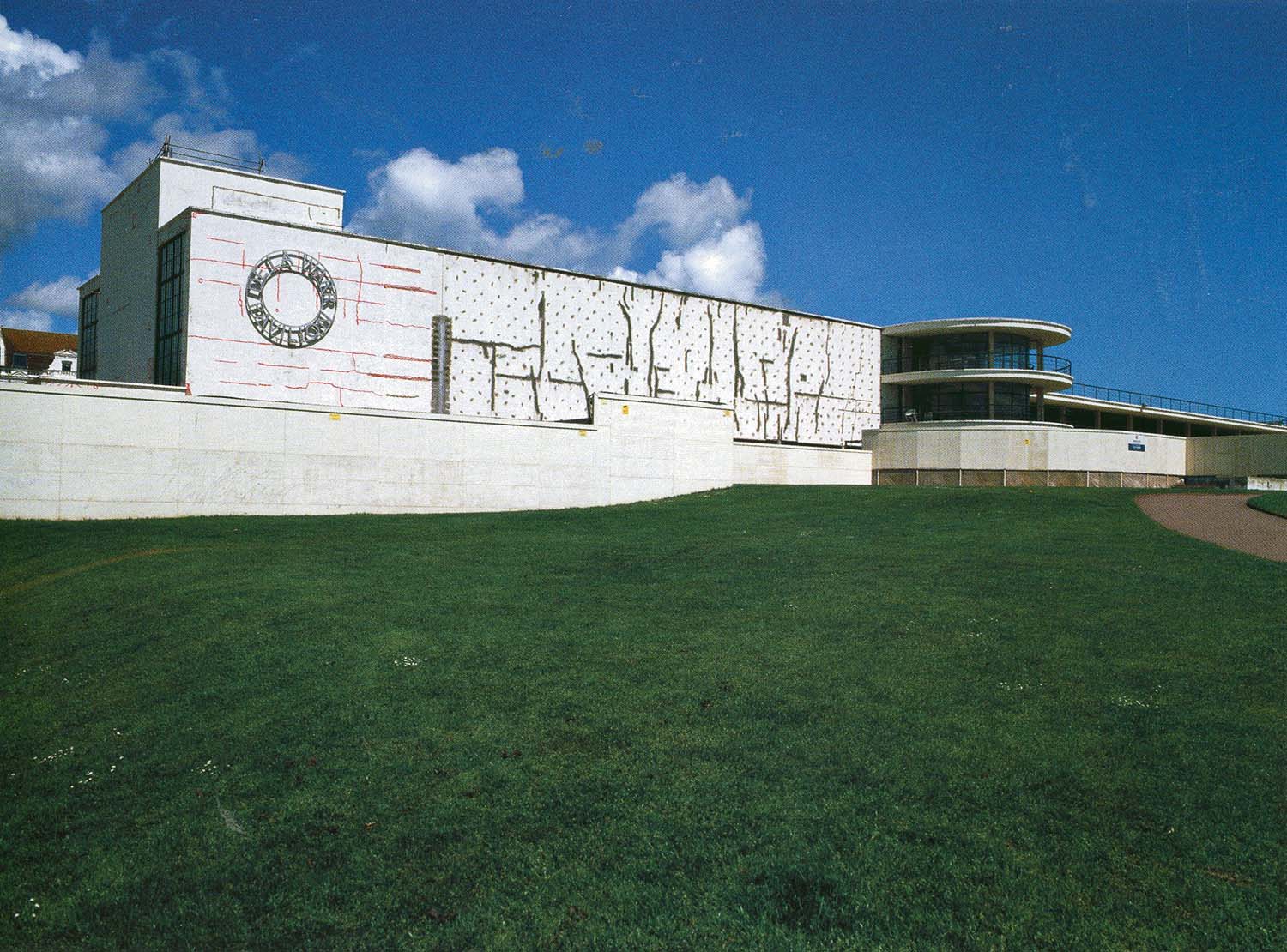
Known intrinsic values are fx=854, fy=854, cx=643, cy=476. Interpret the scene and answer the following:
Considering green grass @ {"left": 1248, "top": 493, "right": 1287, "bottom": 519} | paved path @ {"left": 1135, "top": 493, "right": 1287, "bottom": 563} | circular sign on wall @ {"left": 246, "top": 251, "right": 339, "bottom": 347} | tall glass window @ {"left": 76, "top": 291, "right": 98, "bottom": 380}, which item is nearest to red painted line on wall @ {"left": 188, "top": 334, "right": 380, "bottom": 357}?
circular sign on wall @ {"left": 246, "top": 251, "right": 339, "bottom": 347}

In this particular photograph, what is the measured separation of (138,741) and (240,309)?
2378 centimetres

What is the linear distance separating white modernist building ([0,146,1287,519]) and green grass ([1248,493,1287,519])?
15.8m

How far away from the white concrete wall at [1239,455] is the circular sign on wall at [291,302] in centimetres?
4939

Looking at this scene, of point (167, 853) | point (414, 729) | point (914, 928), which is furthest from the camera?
point (414, 729)

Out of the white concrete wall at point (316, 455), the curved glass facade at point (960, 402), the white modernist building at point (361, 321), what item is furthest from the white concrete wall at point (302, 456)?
the curved glass facade at point (960, 402)

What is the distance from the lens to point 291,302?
2806 centimetres

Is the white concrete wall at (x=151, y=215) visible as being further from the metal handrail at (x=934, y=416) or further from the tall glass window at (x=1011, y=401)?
the tall glass window at (x=1011, y=401)

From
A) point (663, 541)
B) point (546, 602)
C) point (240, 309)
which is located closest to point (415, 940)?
point (546, 602)

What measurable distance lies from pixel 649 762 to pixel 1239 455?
190ft

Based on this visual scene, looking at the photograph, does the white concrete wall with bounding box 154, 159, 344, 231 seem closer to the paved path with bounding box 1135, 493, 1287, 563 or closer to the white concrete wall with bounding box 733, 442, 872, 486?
the white concrete wall with bounding box 733, 442, 872, 486

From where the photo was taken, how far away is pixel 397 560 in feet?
45.4

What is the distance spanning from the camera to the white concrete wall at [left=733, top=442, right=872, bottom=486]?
3475cm

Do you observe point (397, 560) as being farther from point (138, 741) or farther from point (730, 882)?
point (730, 882)

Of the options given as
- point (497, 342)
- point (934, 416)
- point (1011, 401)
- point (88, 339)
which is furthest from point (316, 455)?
point (1011, 401)
